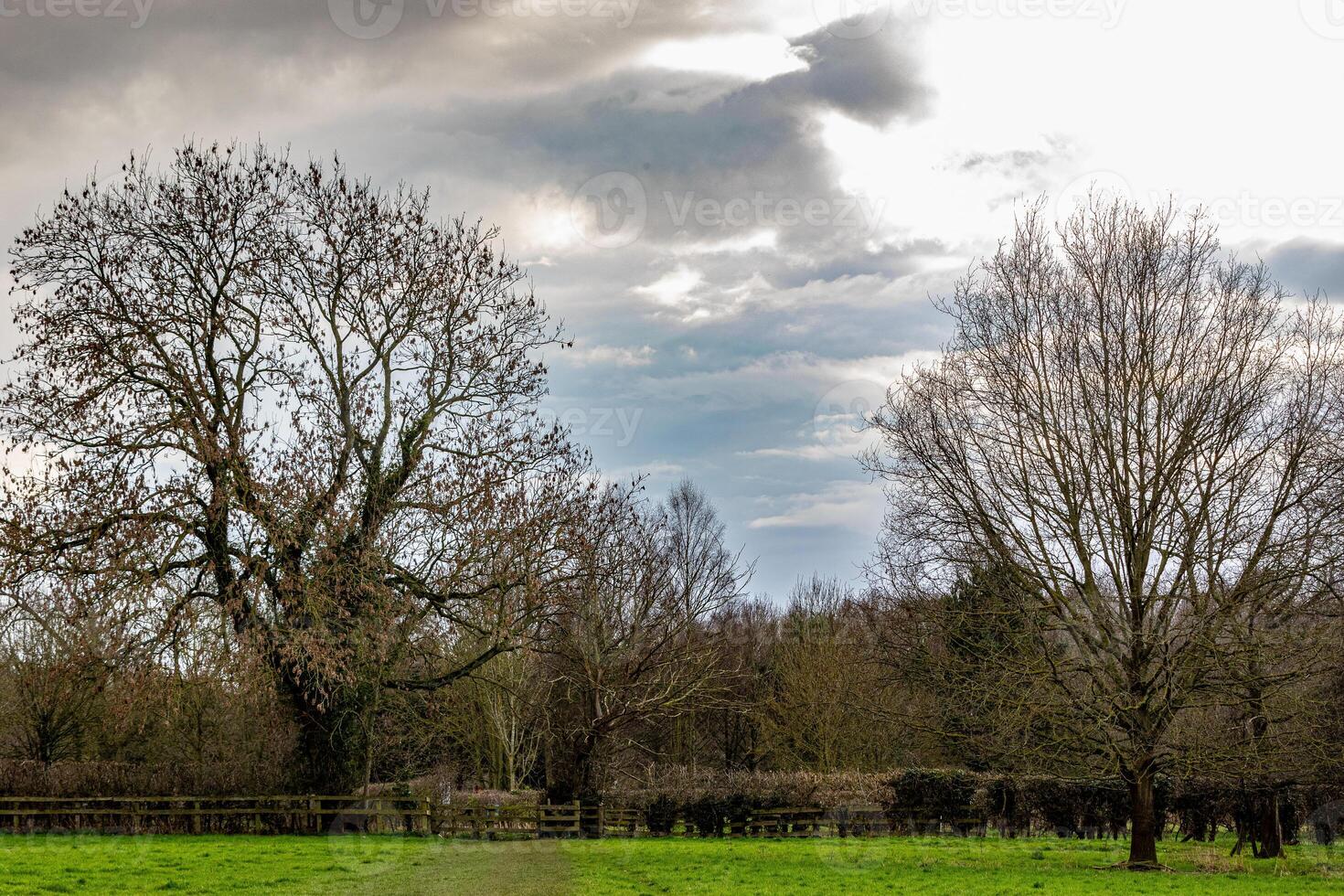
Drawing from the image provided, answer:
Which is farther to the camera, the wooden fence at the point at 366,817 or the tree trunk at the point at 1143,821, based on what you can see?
the wooden fence at the point at 366,817

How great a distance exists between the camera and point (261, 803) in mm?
22672

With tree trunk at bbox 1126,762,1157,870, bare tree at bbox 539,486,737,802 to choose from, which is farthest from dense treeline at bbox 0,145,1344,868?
bare tree at bbox 539,486,737,802

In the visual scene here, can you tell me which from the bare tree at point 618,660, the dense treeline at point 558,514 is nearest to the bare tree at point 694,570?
the bare tree at point 618,660

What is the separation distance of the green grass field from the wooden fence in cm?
98

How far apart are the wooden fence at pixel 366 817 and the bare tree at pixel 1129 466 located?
10.4 metres

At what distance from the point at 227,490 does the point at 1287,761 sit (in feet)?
65.3

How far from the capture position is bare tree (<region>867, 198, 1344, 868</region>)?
18031 millimetres

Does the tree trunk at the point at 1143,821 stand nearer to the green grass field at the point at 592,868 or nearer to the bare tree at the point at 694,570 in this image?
the green grass field at the point at 592,868

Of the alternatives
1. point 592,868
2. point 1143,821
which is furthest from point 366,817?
point 1143,821

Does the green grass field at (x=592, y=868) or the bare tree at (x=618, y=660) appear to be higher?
the bare tree at (x=618, y=660)

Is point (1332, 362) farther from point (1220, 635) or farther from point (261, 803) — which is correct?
point (261, 803)

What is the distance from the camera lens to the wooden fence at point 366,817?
873 inches

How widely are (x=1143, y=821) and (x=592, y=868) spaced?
32.3 feet

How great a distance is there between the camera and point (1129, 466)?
18703 millimetres
